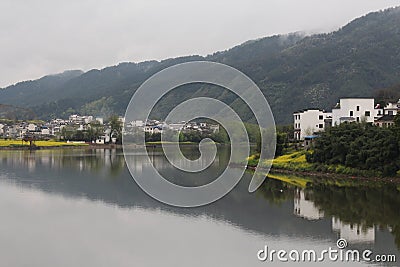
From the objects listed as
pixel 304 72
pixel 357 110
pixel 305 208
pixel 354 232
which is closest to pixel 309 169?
pixel 357 110

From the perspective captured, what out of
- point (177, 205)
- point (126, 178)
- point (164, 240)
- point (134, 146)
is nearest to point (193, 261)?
point (164, 240)

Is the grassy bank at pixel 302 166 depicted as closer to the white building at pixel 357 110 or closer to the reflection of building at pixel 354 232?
the white building at pixel 357 110

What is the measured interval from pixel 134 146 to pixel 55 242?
3025cm

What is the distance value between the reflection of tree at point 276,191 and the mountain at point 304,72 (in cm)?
2934

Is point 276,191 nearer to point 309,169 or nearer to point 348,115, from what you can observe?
point 309,169

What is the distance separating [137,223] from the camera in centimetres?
972

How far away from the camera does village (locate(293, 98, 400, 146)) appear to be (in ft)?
67.1

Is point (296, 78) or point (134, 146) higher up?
point (296, 78)

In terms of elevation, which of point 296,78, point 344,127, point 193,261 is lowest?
point 193,261

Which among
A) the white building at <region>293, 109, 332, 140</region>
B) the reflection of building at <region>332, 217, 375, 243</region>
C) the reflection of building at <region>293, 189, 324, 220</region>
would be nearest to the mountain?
the white building at <region>293, 109, 332, 140</region>

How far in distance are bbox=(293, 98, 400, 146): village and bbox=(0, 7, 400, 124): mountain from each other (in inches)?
817

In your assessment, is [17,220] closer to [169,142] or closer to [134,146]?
[169,142]

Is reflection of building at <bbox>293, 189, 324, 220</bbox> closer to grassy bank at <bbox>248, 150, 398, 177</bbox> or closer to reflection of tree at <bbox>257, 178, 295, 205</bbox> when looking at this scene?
reflection of tree at <bbox>257, 178, 295, 205</bbox>

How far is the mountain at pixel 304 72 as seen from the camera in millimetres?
49094
